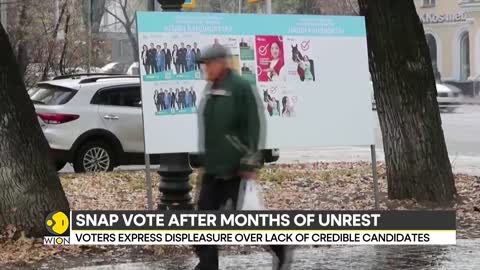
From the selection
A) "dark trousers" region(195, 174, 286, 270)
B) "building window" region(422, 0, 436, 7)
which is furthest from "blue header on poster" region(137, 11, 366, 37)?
"building window" region(422, 0, 436, 7)

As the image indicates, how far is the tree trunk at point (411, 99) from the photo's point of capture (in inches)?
380

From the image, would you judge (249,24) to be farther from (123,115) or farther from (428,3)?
(428,3)

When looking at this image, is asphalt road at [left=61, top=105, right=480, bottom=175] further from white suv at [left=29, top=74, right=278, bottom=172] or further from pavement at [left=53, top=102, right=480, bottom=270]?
pavement at [left=53, top=102, right=480, bottom=270]

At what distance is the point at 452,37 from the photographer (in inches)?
1909

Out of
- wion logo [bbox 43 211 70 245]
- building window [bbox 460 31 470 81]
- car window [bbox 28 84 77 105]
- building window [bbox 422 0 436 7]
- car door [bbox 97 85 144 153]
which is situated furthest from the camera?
building window [bbox 422 0 436 7]

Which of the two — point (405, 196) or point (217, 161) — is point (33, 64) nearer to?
point (405, 196)

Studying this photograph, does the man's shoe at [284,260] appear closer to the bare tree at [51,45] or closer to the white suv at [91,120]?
the white suv at [91,120]

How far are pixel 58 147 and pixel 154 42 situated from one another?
21.1ft

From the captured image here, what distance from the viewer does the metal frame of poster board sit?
25.5 feet

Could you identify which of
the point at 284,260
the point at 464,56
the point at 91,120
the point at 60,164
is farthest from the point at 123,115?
the point at 464,56

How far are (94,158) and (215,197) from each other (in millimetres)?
8485

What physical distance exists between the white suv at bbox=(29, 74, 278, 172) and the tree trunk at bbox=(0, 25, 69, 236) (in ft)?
19.4

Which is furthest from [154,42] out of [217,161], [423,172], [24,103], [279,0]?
[279,0]

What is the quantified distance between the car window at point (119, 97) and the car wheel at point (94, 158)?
0.72 meters
